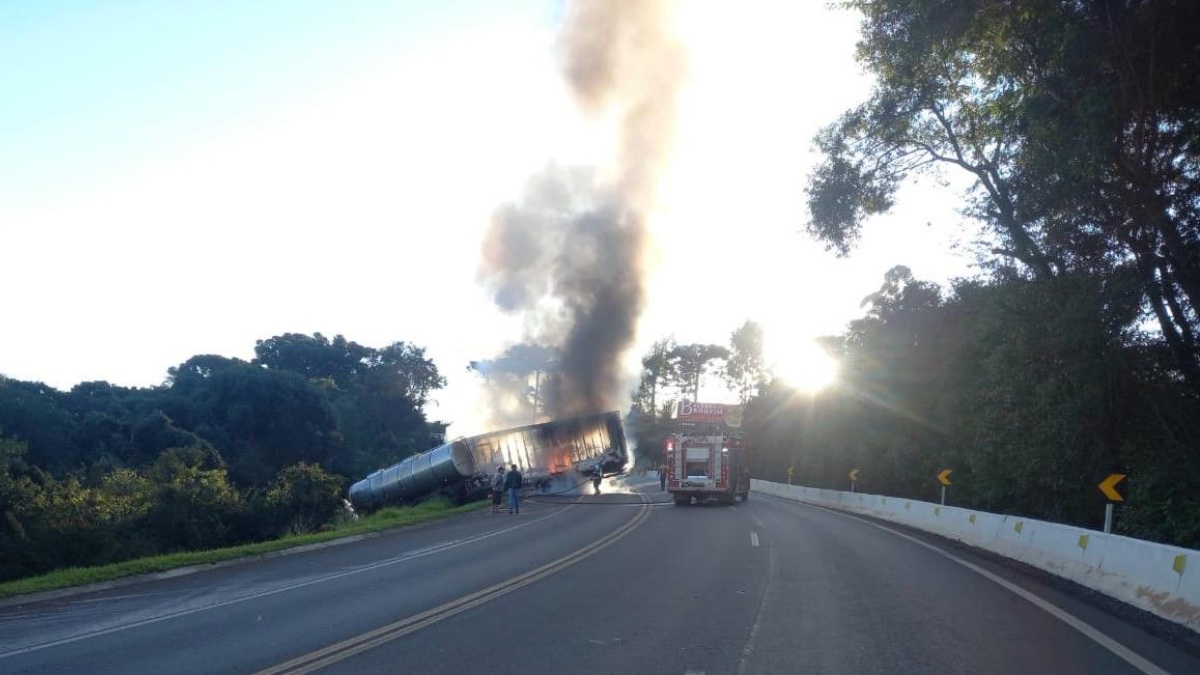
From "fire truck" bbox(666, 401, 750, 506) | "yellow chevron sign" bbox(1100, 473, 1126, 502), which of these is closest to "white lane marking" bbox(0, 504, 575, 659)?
"yellow chevron sign" bbox(1100, 473, 1126, 502)

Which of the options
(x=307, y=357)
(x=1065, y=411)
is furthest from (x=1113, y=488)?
(x=307, y=357)

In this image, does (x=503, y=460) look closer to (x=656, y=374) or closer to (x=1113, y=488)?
(x=1113, y=488)

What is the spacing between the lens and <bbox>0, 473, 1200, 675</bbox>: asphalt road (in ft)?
26.7

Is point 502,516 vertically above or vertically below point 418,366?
below

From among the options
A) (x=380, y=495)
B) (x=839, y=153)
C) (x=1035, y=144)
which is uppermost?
(x=839, y=153)

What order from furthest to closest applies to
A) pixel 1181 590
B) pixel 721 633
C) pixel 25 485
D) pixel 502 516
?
pixel 502 516 < pixel 25 485 < pixel 1181 590 < pixel 721 633

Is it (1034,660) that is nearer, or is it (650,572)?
(1034,660)

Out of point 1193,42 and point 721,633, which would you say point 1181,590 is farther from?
point 1193,42

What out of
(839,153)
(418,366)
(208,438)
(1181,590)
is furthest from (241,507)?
(418,366)

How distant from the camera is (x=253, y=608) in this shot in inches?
453

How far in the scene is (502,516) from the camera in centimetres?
3053

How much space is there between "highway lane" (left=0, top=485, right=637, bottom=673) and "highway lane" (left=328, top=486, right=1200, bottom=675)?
109 cm

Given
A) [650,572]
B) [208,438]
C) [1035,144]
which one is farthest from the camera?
[208,438]

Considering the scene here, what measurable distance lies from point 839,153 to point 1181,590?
Result: 15.7 m
